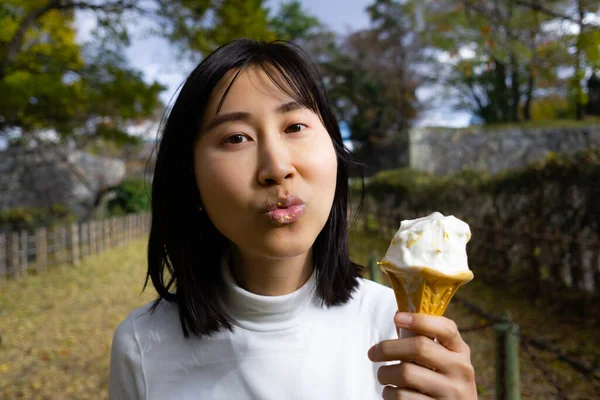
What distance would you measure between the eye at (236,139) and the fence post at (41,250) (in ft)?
31.5

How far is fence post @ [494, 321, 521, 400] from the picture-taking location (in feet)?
6.26

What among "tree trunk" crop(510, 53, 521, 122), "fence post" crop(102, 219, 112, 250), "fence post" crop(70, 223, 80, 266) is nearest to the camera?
"fence post" crop(70, 223, 80, 266)

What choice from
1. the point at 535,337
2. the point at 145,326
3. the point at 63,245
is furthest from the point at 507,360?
the point at 63,245

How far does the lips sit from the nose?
0.15ft

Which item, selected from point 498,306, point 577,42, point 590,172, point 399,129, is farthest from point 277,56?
point 399,129

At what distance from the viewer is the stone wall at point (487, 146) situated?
40.1 feet

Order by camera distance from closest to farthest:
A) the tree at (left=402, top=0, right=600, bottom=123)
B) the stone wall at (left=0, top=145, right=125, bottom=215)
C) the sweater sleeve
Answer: the sweater sleeve → the tree at (left=402, top=0, right=600, bottom=123) → the stone wall at (left=0, top=145, right=125, bottom=215)

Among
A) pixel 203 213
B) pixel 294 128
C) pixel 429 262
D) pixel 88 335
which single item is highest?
pixel 294 128

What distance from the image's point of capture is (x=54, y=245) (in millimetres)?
9523

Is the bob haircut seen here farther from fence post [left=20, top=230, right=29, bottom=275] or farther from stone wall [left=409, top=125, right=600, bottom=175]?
stone wall [left=409, top=125, right=600, bottom=175]

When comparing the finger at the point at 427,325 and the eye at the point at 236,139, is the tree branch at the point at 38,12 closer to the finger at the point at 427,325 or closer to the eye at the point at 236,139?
the eye at the point at 236,139

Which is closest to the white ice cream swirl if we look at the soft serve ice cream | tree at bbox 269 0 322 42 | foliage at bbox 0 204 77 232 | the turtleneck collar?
the soft serve ice cream

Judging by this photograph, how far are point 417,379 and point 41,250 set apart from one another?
33.0 ft

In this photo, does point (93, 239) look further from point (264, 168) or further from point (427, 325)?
point (427, 325)
